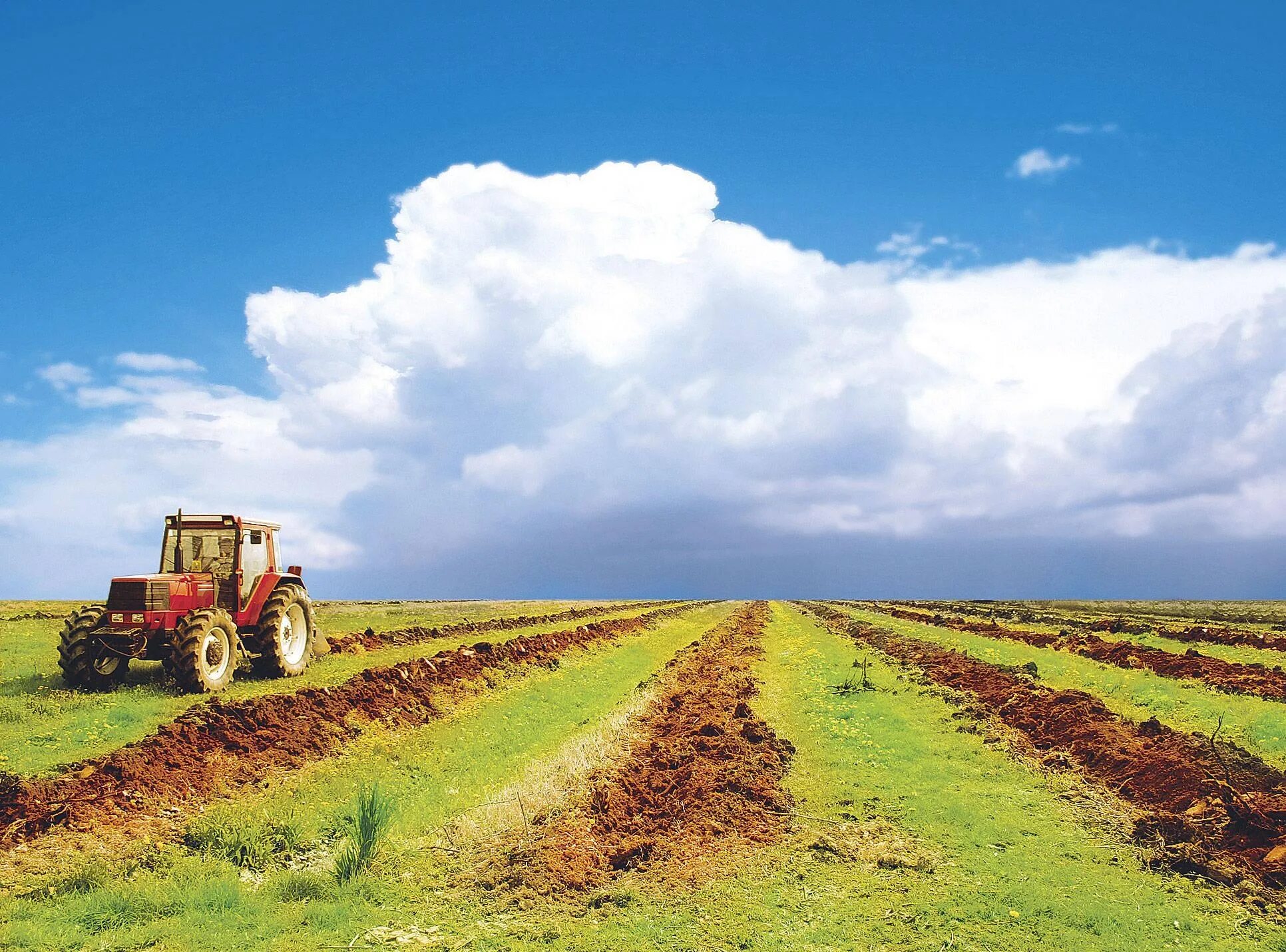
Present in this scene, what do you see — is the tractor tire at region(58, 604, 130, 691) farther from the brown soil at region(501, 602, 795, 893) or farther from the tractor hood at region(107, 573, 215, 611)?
the brown soil at region(501, 602, 795, 893)

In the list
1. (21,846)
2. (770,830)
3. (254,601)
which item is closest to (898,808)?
(770,830)

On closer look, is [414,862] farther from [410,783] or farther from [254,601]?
[254,601]

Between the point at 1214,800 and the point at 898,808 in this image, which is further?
the point at 898,808

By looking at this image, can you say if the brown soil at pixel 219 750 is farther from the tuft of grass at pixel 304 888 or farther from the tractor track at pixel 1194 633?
the tractor track at pixel 1194 633

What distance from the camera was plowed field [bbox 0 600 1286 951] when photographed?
7836 mm

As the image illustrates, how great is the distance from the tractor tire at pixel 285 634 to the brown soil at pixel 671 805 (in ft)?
32.8

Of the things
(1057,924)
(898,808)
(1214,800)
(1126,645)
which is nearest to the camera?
(1057,924)

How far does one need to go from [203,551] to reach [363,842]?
15.0m

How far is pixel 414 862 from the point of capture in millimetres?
9312

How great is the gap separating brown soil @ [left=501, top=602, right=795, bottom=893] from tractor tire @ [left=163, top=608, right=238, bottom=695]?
949cm

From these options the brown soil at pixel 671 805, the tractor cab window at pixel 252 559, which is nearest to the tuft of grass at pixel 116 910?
the brown soil at pixel 671 805

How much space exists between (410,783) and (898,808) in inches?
275

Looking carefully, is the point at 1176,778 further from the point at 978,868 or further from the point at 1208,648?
the point at 1208,648

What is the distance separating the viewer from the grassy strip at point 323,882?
7738 millimetres
